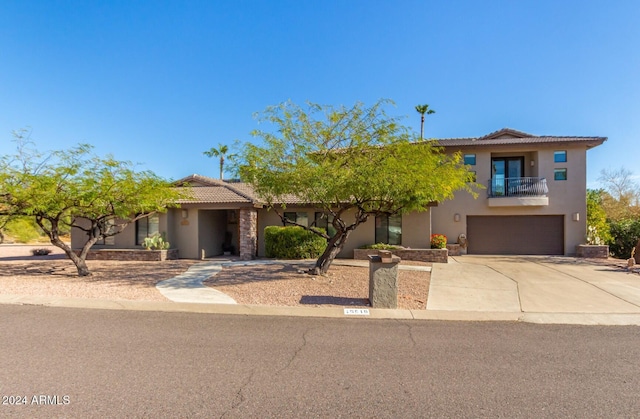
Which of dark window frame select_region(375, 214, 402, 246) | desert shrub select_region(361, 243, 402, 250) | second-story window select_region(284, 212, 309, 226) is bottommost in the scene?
desert shrub select_region(361, 243, 402, 250)

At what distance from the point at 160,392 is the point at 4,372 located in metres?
2.16

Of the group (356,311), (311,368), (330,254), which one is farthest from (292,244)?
(311,368)

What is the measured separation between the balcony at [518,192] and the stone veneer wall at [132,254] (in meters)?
17.0

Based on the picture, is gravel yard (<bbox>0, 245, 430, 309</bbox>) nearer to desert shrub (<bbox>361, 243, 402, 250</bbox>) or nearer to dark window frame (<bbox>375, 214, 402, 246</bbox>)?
desert shrub (<bbox>361, 243, 402, 250</bbox>)

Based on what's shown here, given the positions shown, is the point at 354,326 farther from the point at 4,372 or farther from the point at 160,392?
the point at 4,372

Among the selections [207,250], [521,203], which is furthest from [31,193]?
[521,203]

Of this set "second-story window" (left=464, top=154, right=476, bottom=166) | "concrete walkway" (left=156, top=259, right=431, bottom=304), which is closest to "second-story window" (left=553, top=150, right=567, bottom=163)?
"second-story window" (left=464, top=154, right=476, bottom=166)

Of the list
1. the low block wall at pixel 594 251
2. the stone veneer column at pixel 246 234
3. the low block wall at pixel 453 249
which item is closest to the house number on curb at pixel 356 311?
the stone veneer column at pixel 246 234

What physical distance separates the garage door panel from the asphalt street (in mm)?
13620

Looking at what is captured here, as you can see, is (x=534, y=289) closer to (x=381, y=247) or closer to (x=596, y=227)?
(x=381, y=247)

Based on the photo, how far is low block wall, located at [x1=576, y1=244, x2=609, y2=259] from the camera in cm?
1767

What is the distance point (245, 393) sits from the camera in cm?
375

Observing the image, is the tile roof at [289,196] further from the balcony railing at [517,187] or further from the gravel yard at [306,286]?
the gravel yard at [306,286]

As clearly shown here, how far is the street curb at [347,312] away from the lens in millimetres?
6902
